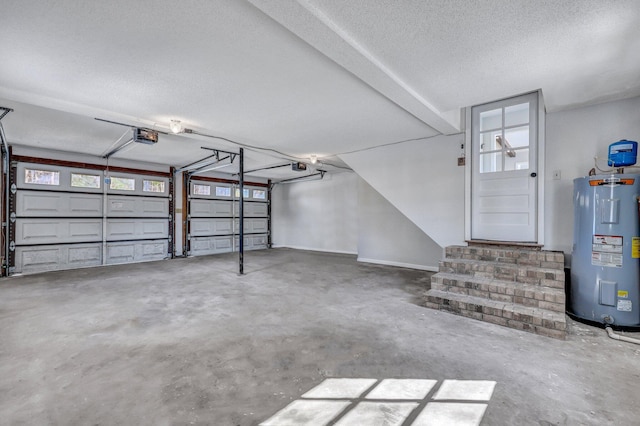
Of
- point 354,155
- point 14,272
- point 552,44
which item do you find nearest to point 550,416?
point 552,44

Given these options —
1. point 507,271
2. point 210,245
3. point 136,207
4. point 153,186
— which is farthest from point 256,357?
point 210,245

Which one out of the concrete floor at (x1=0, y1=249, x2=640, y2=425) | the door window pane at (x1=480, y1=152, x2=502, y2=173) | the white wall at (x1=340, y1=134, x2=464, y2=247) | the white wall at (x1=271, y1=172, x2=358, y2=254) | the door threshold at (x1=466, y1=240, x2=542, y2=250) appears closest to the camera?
the concrete floor at (x1=0, y1=249, x2=640, y2=425)

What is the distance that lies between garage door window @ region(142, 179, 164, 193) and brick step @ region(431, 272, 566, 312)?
7657 millimetres

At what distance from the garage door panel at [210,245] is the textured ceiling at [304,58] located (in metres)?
4.98

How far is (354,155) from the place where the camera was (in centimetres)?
634

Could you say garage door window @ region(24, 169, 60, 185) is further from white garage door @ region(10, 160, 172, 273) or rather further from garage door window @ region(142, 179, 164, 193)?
garage door window @ region(142, 179, 164, 193)

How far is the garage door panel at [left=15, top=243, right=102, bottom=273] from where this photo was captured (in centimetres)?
596

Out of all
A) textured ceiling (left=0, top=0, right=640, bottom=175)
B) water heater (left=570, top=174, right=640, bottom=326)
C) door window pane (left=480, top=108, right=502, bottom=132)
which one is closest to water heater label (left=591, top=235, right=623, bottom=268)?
water heater (left=570, top=174, right=640, bottom=326)

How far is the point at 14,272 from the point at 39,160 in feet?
7.94

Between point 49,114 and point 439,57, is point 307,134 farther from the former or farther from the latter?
point 49,114

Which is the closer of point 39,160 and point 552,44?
point 552,44

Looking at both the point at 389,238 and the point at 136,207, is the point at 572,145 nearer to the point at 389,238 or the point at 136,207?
the point at 389,238

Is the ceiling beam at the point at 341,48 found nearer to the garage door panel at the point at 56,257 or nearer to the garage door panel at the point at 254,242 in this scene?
the garage door panel at the point at 56,257

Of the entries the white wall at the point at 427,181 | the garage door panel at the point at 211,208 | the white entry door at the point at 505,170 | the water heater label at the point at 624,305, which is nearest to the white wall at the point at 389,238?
the white wall at the point at 427,181
